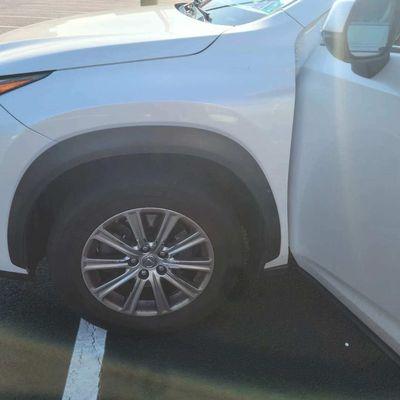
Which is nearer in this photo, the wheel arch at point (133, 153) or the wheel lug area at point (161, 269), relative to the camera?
the wheel arch at point (133, 153)

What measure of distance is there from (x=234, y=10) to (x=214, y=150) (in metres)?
0.96

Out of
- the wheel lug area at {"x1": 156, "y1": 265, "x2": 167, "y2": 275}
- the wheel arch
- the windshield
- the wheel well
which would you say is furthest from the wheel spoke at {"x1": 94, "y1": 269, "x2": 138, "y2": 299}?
the windshield

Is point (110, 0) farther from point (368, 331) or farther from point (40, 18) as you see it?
point (368, 331)

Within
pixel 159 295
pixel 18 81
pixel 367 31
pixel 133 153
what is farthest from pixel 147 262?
pixel 367 31

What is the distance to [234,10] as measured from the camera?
2676 mm

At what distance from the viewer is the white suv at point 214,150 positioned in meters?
1.95

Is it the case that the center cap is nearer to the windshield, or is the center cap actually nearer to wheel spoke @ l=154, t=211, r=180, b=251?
wheel spoke @ l=154, t=211, r=180, b=251

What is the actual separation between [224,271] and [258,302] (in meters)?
0.54

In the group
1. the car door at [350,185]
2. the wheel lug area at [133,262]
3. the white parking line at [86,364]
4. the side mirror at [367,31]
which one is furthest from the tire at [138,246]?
the side mirror at [367,31]

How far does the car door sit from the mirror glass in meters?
0.10

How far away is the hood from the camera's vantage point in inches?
84.4

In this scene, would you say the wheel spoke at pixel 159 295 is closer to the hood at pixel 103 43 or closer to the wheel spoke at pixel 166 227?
the wheel spoke at pixel 166 227

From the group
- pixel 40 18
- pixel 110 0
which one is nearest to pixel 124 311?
pixel 40 18

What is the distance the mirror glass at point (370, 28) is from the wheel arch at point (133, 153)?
0.61 meters
